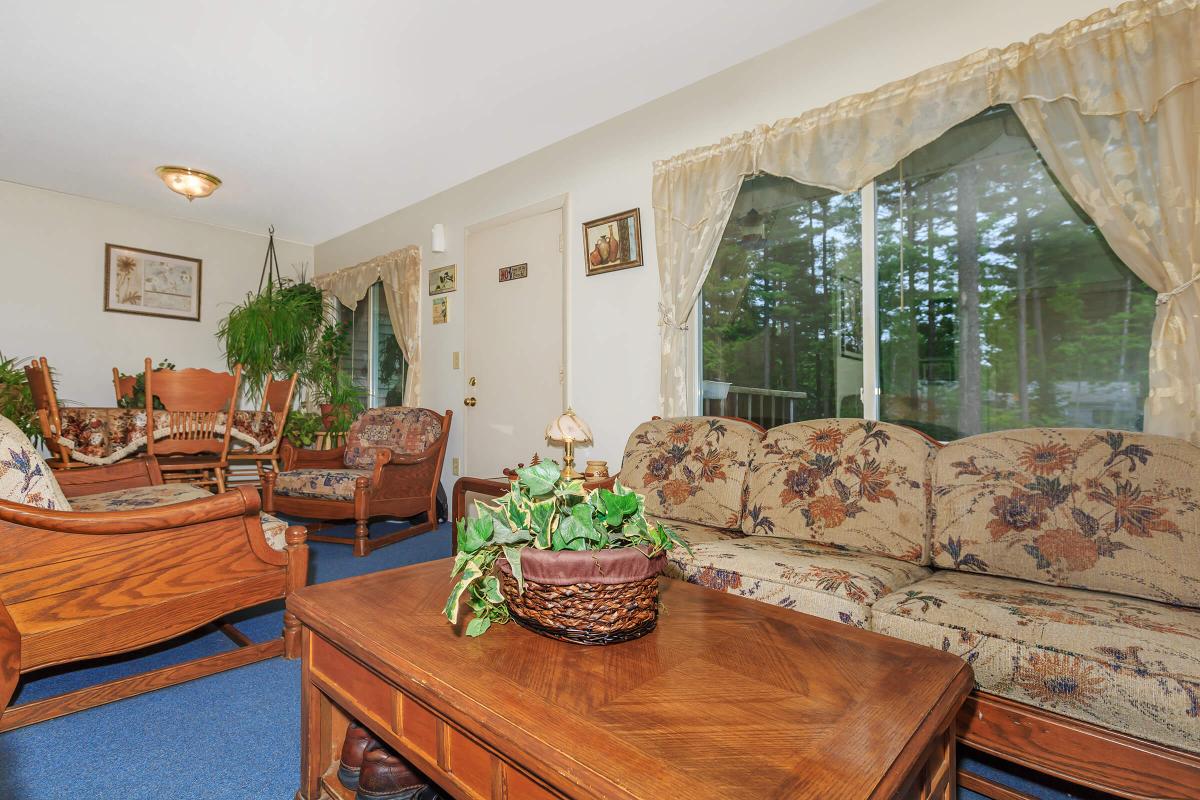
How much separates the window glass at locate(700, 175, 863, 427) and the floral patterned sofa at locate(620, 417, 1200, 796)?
1.46 ft

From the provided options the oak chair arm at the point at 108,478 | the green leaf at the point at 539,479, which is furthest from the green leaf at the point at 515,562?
the oak chair arm at the point at 108,478

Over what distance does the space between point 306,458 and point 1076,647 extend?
169 inches

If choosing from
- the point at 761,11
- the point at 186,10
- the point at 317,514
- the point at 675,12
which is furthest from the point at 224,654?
the point at 761,11

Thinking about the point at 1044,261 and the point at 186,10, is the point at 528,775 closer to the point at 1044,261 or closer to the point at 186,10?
the point at 1044,261

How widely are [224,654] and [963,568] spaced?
92.9 inches

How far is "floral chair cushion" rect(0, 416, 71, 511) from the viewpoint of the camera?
156 cm

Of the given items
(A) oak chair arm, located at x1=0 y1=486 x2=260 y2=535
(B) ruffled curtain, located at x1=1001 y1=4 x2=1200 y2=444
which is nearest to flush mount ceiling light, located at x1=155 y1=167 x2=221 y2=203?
(A) oak chair arm, located at x1=0 y1=486 x2=260 y2=535

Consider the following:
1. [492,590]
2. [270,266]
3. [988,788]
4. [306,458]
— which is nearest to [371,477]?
[306,458]

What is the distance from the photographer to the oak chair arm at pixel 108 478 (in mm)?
2705

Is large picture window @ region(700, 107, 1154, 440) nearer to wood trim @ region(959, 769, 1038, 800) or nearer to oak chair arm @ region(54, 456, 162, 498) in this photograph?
wood trim @ region(959, 769, 1038, 800)

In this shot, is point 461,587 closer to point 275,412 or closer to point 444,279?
point 444,279

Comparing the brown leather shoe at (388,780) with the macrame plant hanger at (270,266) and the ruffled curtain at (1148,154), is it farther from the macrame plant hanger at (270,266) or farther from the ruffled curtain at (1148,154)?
the macrame plant hanger at (270,266)

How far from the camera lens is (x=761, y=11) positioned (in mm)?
2609

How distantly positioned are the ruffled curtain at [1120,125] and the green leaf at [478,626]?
7.20ft
